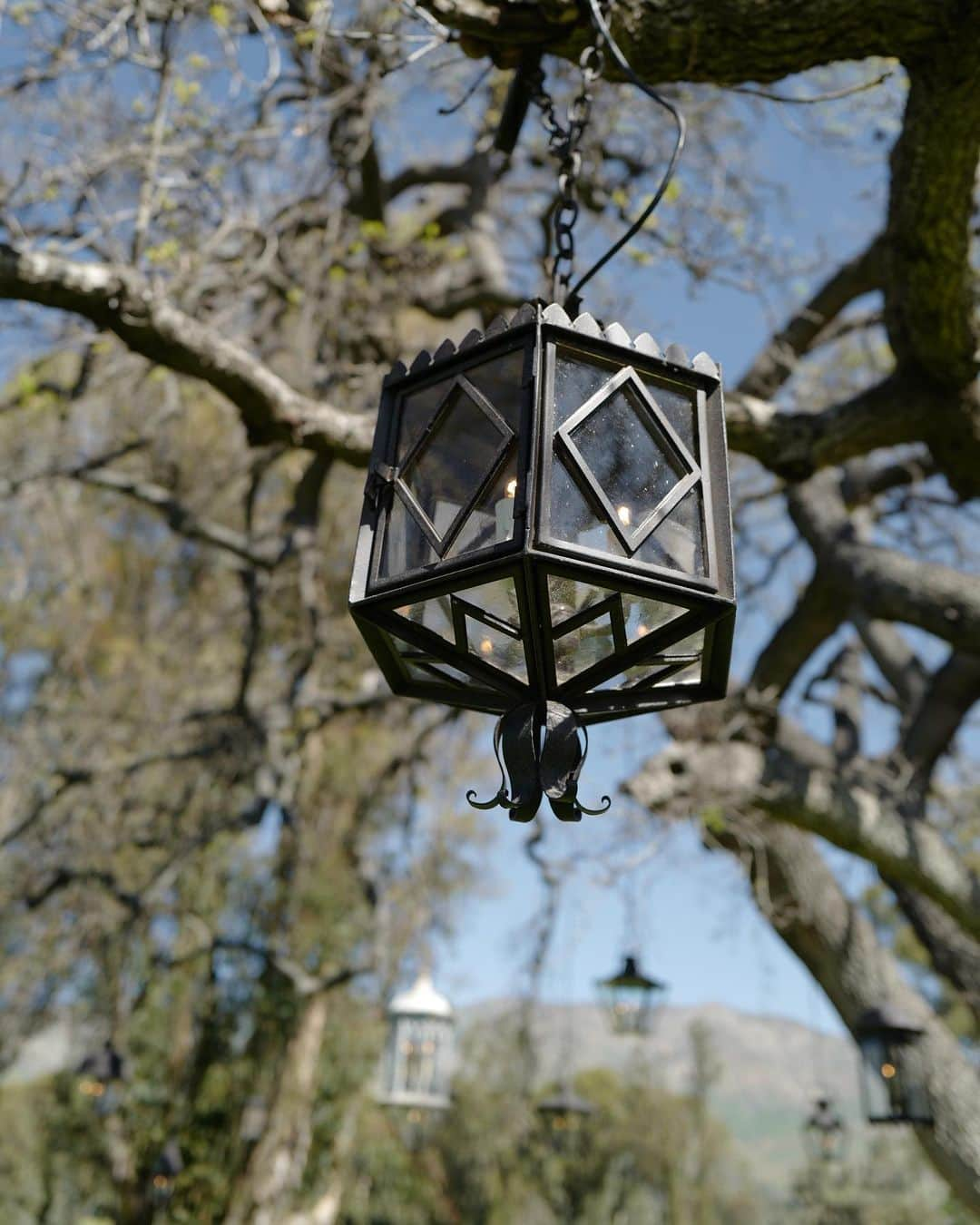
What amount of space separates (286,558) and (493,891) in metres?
6.00

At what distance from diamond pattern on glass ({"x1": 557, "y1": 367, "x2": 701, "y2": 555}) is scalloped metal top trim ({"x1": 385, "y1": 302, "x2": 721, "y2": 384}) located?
0.05 meters

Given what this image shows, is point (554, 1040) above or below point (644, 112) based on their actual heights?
below

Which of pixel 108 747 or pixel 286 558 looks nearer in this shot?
pixel 286 558

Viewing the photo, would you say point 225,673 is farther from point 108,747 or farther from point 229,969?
point 229,969

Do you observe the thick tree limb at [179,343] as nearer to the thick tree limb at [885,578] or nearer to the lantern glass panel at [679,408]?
the lantern glass panel at [679,408]

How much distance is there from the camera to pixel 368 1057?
9469mm

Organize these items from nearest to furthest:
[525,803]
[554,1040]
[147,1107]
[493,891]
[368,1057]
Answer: [525,803], [147,1107], [368,1057], [493,891], [554,1040]

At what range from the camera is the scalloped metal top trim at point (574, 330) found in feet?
4.52

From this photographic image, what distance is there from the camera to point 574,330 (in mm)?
1370

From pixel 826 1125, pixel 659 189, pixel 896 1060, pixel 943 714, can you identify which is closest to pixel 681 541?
pixel 659 189

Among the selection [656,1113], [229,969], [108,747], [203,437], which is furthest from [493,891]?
[656,1113]

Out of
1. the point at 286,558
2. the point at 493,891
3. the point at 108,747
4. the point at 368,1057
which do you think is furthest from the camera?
the point at 493,891

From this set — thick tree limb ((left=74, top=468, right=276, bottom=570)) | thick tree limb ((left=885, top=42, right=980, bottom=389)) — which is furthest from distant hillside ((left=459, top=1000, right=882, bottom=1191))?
thick tree limb ((left=885, top=42, right=980, bottom=389))

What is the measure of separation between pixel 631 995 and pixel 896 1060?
1.35 m
